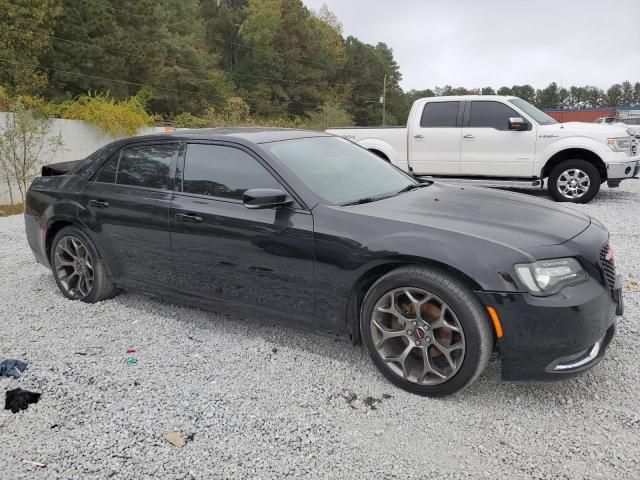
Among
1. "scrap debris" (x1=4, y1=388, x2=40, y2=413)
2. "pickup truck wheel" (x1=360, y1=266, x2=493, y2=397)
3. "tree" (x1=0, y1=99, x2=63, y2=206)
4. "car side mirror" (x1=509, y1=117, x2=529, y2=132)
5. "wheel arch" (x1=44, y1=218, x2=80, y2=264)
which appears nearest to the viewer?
"pickup truck wheel" (x1=360, y1=266, x2=493, y2=397)

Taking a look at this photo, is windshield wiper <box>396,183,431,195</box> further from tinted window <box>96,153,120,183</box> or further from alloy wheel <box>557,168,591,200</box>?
alloy wheel <box>557,168,591,200</box>

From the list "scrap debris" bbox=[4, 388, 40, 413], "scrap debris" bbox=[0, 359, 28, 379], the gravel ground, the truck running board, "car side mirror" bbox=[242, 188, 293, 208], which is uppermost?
"car side mirror" bbox=[242, 188, 293, 208]

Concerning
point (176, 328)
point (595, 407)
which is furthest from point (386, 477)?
point (176, 328)

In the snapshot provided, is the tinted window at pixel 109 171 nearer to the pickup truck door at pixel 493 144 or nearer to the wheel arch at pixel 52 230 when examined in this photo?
the wheel arch at pixel 52 230

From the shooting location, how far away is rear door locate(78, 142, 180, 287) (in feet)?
12.9

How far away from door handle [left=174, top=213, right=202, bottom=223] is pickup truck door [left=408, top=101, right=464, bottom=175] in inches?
276

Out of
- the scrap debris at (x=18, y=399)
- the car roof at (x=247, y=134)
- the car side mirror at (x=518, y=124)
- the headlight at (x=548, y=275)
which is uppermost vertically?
the car side mirror at (x=518, y=124)

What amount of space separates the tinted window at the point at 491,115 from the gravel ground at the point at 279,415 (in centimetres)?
623

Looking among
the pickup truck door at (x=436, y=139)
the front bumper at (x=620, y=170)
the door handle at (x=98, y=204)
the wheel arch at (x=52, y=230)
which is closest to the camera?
the door handle at (x=98, y=204)

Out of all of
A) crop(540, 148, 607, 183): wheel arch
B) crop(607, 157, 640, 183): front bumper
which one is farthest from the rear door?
crop(607, 157, 640, 183): front bumper

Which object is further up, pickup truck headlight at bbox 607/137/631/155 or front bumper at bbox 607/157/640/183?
pickup truck headlight at bbox 607/137/631/155

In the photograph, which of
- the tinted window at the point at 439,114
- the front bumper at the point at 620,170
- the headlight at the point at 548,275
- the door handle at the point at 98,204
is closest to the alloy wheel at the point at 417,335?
the headlight at the point at 548,275

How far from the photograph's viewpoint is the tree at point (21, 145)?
1221 centimetres

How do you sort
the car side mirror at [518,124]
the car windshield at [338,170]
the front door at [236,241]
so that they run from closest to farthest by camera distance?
the front door at [236,241] < the car windshield at [338,170] < the car side mirror at [518,124]
